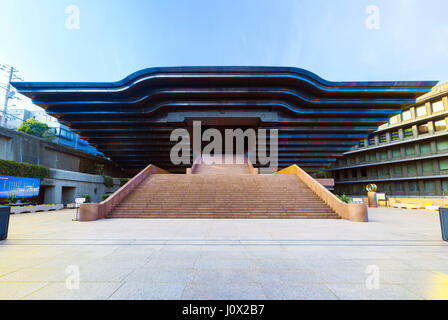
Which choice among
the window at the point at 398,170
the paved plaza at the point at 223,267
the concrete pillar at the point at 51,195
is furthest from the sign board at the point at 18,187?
the window at the point at 398,170

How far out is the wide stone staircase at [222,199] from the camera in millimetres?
12094

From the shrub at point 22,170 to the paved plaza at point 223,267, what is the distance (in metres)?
15.0

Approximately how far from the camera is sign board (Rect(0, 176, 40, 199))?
16.8 m

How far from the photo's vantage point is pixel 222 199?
1391cm

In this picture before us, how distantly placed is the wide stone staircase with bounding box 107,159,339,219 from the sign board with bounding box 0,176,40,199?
422 inches

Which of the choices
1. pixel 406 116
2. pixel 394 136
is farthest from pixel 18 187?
pixel 406 116

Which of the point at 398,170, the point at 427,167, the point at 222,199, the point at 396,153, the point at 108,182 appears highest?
the point at 396,153

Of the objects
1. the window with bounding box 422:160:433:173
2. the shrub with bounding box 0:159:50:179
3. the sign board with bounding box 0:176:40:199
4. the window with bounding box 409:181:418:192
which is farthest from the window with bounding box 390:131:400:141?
the sign board with bounding box 0:176:40:199

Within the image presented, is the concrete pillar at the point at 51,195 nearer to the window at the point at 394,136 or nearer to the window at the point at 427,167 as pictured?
the window at the point at 427,167

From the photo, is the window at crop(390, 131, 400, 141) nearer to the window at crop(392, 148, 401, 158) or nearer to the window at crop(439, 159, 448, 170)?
the window at crop(392, 148, 401, 158)

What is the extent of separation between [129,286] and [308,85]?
92.1 feet

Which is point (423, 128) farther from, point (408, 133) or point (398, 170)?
point (398, 170)

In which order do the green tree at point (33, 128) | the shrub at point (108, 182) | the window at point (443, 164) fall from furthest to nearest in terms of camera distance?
1. the green tree at point (33, 128)
2. the window at point (443, 164)
3. the shrub at point (108, 182)

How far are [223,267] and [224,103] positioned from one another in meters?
24.2
